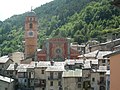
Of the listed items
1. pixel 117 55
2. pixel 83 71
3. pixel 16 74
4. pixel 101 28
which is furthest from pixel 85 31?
pixel 117 55

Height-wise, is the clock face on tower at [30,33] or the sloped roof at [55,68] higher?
the clock face on tower at [30,33]

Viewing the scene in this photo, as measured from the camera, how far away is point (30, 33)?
101 m

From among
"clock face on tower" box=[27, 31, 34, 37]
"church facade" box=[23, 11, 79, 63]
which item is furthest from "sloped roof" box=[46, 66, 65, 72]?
"clock face on tower" box=[27, 31, 34, 37]

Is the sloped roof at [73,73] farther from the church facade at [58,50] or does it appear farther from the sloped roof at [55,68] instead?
the church facade at [58,50]

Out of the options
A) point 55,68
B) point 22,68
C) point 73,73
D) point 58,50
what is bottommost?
point 73,73

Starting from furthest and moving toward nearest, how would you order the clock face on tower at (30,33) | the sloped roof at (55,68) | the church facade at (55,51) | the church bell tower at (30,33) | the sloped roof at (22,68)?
the clock face on tower at (30,33) < the church bell tower at (30,33) < the church facade at (55,51) < the sloped roof at (22,68) < the sloped roof at (55,68)

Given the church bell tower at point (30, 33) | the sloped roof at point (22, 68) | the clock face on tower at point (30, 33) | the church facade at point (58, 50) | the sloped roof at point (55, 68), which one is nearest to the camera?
the sloped roof at point (55, 68)

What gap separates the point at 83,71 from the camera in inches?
2504

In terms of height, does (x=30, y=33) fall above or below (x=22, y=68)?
above

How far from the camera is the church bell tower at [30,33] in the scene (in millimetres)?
98938

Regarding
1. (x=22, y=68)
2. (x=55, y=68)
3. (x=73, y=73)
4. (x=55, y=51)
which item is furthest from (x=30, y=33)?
(x=73, y=73)

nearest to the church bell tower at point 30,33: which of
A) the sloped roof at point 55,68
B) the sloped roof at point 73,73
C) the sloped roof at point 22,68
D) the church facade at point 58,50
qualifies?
the church facade at point 58,50

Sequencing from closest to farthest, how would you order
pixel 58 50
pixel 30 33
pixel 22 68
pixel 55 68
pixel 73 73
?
pixel 73 73 → pixel 55 68 → pixel 22 68 → pixel 58 50 → pixel 30 33

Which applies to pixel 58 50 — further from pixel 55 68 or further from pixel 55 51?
pixel 55 68
